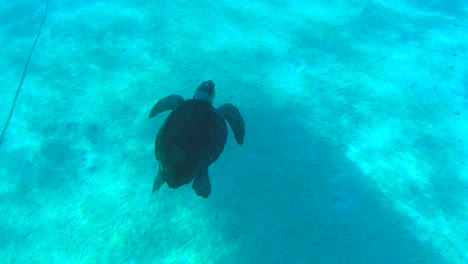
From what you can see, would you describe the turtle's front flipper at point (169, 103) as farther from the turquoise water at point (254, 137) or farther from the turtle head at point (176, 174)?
the turtle head at point (176, 174)

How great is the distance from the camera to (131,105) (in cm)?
428

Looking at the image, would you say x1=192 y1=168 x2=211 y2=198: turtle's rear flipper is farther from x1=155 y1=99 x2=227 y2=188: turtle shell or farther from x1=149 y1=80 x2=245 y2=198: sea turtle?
x1=155 y1=99 x2=227 y2=188: turtle shell

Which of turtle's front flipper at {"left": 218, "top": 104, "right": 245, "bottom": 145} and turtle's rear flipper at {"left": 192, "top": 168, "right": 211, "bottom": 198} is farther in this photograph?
turtle's front flipper at {"left": 218, "top": 104, "right": 245, "bottom": 145}

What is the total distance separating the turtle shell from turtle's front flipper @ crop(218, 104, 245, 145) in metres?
0.23

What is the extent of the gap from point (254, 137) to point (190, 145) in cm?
117

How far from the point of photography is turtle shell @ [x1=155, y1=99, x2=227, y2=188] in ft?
9.21

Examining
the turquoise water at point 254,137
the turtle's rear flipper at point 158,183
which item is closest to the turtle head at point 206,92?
the turquoise water at point 254,137

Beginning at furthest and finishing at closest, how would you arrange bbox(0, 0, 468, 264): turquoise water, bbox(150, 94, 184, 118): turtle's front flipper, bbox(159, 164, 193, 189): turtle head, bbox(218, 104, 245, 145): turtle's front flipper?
1. bbox(150, 94, 184, 118): turtle's front flipper
2. bbox(218, 104, 245, 145): turtle's front flipper
3. bbox(0, 0, 468, 264): turquoise water
4. bbox(159, 164, 193, 189): turtle head

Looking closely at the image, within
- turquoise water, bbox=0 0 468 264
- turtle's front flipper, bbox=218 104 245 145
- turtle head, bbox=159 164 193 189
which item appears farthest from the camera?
turtle's front flipper, bbox=218 104 245 145

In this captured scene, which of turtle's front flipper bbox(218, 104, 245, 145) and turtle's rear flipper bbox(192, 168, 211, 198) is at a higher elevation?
turtle's front flipper bbox(218, 104, 245, 145)

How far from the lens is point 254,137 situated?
3754mm

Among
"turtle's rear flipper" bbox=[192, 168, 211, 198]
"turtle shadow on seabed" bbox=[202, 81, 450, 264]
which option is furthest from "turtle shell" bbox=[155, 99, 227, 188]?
"turtle shadow on seabed" bbox=[202, 81, 450, 264]

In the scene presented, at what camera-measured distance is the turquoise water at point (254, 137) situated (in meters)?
3.04

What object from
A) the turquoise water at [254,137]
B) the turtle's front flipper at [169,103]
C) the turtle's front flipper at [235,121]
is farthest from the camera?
the turtle's front flipper at [169,103]
